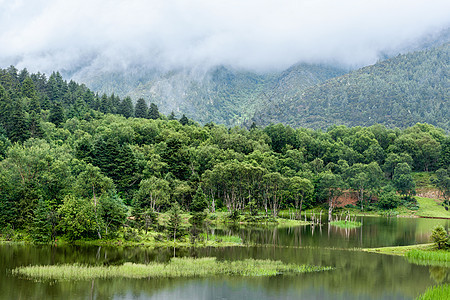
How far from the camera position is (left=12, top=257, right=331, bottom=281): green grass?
44.9 metres

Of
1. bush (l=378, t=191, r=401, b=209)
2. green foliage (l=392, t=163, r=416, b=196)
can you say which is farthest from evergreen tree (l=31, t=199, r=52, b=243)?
green foliage (l=392, t=163, r=416, b=196)

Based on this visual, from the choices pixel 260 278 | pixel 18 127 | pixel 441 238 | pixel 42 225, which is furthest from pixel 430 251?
pixel 18 127

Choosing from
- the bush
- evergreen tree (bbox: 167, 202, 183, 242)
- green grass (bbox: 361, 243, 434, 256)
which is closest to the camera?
green grass (bbox: 361, 243, 434, 256)

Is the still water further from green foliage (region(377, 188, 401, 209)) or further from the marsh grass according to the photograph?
green foliage (region(377, 188, 401, 209))

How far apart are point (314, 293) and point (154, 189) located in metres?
60.0

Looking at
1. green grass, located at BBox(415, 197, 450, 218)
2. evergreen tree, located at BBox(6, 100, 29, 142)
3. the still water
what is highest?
evergreen tree, located at BBox(6, 100, 29, 142)

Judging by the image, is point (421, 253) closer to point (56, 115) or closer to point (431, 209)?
point (431, 209)

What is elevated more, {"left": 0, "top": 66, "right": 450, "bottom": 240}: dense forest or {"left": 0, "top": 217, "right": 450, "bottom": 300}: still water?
{"left": 0, "top": 66, "right": 450, "bottom": 240}: dense forest

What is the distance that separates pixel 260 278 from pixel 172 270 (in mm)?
10929

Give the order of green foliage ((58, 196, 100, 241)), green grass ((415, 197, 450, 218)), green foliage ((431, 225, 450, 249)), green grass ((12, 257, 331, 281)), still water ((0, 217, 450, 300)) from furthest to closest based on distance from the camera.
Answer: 1. green grass ((415, 197, 450, 218))
2. green foliage ((58, 196, 100, 241))
3. green foliage ((431, 225, 450, 249))
4. green grass ((12, 257, 331, 281))
5. still water ((0, 217, 450, 300))

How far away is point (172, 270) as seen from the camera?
48.0m

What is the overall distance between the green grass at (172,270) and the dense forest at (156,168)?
2048 centimetres

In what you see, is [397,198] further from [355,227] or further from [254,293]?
[254,293]

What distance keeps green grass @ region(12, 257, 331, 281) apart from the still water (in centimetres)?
191
